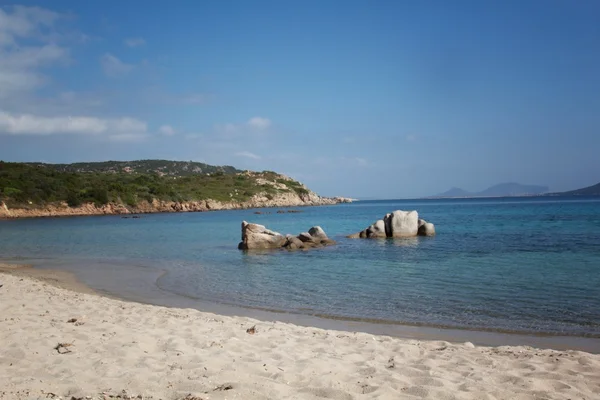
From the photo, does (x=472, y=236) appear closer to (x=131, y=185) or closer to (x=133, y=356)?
(x=133, y=356)

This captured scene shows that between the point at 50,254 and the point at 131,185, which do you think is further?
the point at 131,185

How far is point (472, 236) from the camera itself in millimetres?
40938

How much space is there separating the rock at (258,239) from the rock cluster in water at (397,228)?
10079 mm

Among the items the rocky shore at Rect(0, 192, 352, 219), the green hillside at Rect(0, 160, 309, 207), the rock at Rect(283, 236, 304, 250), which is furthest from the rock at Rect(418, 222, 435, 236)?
the green hillside at Rect(0, 160, 309, 207)

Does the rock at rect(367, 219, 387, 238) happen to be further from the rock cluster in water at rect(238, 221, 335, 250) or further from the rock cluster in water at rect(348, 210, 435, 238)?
the rock cluster in water at rect(238, 221, 335, 250)

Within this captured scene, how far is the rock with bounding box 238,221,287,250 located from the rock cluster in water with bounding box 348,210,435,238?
10.1 m

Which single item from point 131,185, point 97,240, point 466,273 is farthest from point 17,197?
point 466,273

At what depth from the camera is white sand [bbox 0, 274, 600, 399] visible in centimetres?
688

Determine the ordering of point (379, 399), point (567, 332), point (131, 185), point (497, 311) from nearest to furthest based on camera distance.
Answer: point (379, 399)
point (567, 332)
point (497, 311)
point (131, 185)

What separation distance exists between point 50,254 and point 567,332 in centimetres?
3357

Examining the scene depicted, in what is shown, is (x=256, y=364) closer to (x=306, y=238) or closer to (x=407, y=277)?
(x=407, y=277)

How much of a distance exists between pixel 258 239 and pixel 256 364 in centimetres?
2650

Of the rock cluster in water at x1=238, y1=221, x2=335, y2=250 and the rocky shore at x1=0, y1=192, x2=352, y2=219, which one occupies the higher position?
the rocky shore at x1=0, y1=192, x2=352, y2=219

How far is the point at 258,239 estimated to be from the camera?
34625mm
